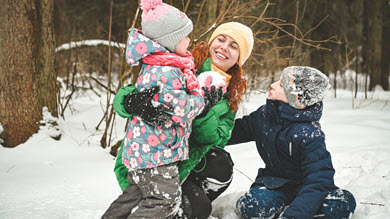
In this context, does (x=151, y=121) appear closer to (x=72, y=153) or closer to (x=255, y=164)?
(x=255, y=164)

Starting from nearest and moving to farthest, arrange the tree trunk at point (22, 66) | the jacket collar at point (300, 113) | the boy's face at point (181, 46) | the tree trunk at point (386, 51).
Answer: the boy's face at point (181, 46), the jacket collar at point (300, 113), the tree trunk at point (22, 66), the tree trunk at point (386, 51)

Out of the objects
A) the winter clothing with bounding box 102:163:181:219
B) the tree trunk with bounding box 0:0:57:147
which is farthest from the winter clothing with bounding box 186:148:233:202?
the tree trunk with bounding box 0:0:57:147

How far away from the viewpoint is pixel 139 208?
5.40 ft

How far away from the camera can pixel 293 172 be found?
6.60ft

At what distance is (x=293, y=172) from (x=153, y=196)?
94 cm

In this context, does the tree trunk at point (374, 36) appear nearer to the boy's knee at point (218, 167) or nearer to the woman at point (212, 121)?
the woman at point (212, 121)

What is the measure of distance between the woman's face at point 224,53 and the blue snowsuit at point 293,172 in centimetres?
39

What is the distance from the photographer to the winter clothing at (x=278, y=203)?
181 centimetres

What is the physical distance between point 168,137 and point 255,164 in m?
1.61

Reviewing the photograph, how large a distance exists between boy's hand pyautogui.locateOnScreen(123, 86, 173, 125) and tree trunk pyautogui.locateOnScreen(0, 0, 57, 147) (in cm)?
214

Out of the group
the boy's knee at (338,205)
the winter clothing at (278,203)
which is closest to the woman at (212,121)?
the winter clothing at (278,203)

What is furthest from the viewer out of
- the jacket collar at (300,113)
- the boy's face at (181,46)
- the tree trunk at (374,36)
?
the tree trunk at (374,36)

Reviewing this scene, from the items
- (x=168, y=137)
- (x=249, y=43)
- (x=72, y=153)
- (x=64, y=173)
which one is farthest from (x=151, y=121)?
(x=72, y=153)

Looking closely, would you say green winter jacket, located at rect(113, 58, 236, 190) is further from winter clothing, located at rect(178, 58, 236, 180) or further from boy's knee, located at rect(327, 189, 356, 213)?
→ boy's knee, located at rect(327, 189, 356, 213)
